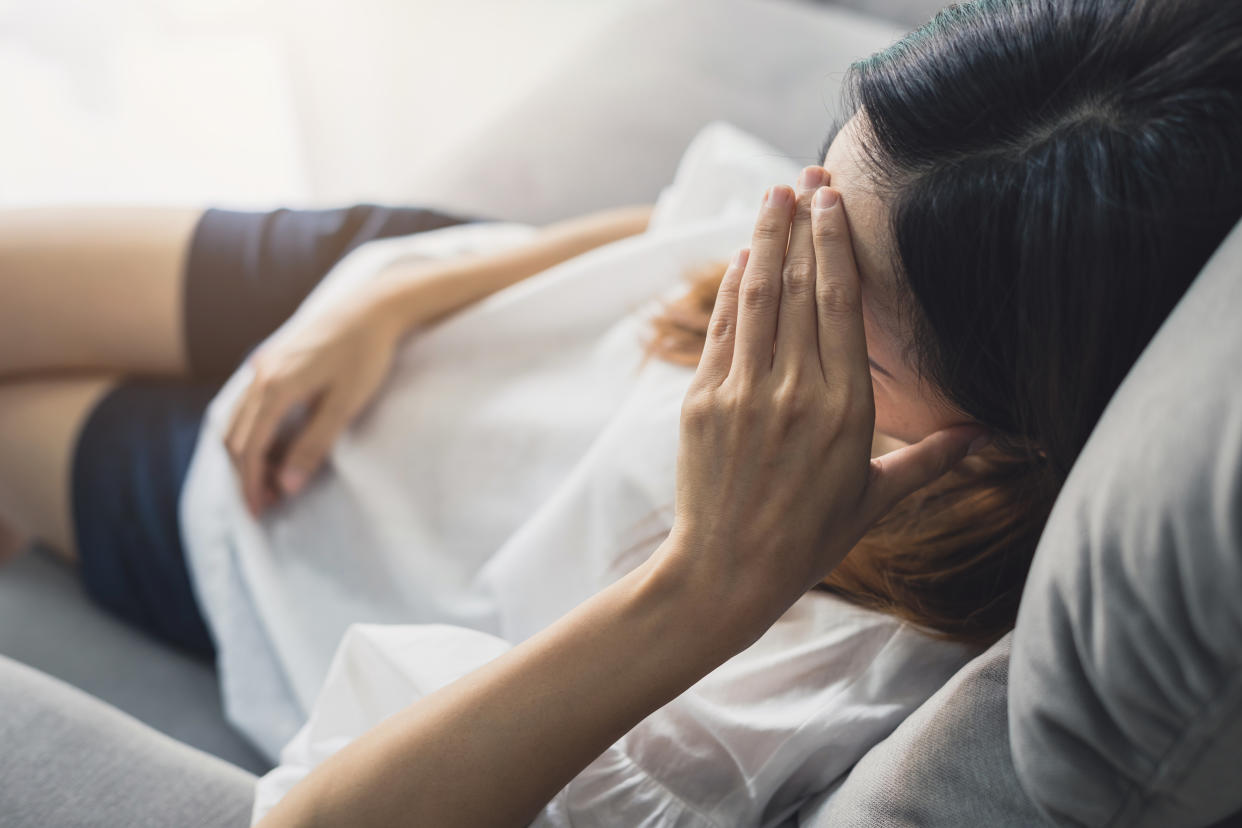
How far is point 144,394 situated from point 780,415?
0.71 meters

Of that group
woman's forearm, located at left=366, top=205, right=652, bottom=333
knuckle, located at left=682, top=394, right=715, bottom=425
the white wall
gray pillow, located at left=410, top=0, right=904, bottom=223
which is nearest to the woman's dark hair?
knuckle, located at left=682, top=394, right=715, bottom=425

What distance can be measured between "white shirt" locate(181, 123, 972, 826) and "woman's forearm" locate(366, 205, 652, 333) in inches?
0.8

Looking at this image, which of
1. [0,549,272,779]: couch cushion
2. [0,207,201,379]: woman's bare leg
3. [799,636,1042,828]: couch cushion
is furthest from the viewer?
[0,207,201,379]: woman's bare leg

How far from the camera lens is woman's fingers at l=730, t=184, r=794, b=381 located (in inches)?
18.5

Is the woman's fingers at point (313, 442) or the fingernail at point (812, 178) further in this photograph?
the woman's fingers at point (313, 442)

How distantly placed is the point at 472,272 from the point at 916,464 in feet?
1.72

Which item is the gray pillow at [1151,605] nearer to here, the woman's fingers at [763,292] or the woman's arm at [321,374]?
the woman's fingers at [763,292]

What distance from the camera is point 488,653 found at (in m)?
0.53

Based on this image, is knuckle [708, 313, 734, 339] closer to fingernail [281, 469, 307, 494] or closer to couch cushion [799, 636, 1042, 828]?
couch cushion [799, 636, 1042, 828]

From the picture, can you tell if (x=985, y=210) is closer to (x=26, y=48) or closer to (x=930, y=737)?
(x=930, y=737)

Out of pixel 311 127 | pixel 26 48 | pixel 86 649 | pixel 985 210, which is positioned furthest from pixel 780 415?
pixel 26 48

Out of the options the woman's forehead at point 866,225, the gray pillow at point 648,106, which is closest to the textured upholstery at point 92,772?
the woman's forehead at point 866,225

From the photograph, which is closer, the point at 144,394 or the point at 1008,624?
the point at 1008,624

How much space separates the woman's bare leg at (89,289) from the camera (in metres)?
0.85
